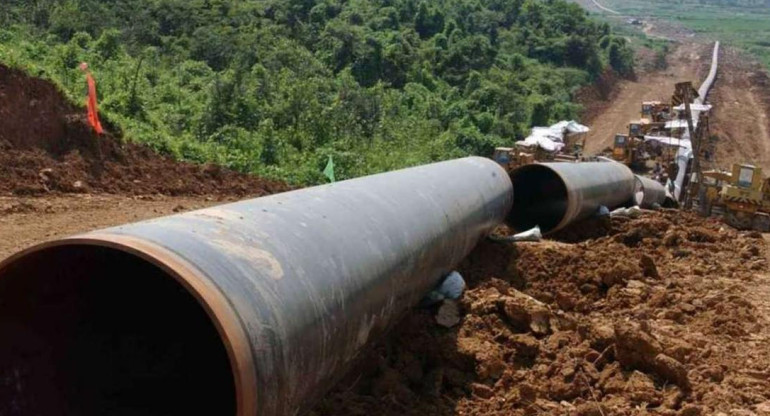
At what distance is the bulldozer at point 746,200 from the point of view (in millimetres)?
17172

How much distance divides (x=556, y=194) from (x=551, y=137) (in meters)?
15.4

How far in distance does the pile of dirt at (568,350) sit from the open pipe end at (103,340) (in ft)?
2.98

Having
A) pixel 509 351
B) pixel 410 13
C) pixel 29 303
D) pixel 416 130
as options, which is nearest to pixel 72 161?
pixel 509 351

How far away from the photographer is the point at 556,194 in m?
11.1

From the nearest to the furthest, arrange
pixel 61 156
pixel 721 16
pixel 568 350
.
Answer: pixel 568 350
pixel 61 156
pixel 721 16

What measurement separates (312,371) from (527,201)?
8.09 meters

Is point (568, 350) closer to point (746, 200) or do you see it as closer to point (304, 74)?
point (746, 200)

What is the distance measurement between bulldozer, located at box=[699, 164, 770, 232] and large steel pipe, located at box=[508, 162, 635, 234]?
6738mm

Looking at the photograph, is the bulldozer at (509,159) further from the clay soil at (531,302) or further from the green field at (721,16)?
Result: the green field at (721,16)

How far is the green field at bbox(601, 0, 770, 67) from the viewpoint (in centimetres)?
7869

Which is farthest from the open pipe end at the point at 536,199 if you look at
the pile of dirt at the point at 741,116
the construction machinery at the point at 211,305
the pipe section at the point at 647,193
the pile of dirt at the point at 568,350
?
the pile of dirt at the point at 741,116

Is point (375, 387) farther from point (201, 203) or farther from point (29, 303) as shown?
point (201, 203)

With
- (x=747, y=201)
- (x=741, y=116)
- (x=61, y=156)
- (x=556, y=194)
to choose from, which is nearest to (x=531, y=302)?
(x=556, y=194)

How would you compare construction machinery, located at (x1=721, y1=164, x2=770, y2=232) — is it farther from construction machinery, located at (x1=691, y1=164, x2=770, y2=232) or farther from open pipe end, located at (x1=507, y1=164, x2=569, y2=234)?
open pipe end, located at (x1=507, y1=164, x2=569, y2=234)
